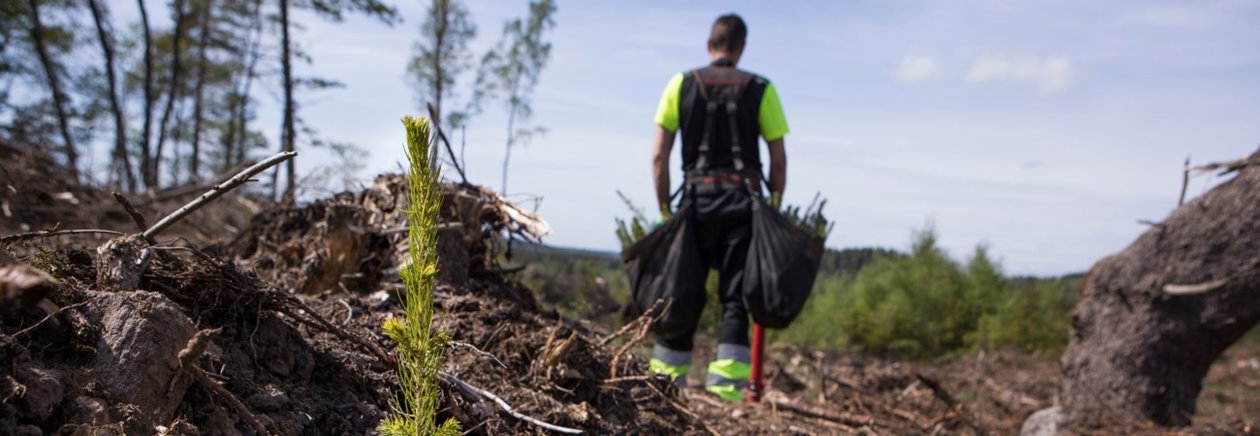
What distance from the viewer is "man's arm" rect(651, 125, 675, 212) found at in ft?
16.6

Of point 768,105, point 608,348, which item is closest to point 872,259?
point 768,105

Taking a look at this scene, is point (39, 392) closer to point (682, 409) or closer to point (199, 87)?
point (682, 409)

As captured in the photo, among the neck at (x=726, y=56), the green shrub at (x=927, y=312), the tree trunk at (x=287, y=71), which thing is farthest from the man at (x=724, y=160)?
the tree trunk at (x=287, y=71)

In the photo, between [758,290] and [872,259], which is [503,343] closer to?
[758,290]

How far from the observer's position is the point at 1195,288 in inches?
215

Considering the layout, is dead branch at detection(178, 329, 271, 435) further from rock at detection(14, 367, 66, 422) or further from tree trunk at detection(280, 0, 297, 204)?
tree trunk at detection(280, 0, 297, 204)

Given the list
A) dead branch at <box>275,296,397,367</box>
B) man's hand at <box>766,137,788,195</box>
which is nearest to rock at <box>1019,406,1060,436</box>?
man's hand at <box>766,137,788,195</box>

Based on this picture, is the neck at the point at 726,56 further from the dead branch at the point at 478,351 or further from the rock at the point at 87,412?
the rock at the point at 87,412

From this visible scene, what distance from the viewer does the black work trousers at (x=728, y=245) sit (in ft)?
15.7

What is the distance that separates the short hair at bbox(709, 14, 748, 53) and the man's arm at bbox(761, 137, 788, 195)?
602mm

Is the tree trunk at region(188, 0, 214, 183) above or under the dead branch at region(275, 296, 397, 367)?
above

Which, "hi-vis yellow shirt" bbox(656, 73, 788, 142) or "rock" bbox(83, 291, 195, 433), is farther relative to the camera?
"hi-vis yellow shirt" bbox(656, 73, 788, 142)

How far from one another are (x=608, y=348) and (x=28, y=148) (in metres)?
5.72

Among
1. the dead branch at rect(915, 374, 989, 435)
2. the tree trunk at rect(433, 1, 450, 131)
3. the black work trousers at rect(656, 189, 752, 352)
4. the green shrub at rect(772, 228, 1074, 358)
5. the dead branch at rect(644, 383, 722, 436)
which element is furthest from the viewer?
the tree trunk at rect(433, 1, 450, 131)
